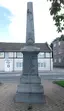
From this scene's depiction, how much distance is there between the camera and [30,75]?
10328mm

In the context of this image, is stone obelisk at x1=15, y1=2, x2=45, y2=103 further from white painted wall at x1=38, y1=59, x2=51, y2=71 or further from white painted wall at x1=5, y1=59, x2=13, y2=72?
white painted wall at x1=38, y1=59, x2=51, y2=71

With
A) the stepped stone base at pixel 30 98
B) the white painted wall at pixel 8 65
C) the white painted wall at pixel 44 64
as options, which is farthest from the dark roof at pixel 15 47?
the stepped stone base at pixel 30 98

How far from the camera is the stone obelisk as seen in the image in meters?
9.82

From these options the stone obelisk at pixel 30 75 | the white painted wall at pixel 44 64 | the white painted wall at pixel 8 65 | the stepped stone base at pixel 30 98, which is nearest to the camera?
the stepped stone base at pixel 30 98

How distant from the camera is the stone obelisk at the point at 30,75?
9820mm

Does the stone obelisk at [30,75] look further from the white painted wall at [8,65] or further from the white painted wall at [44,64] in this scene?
the white painted wall at [44,64]

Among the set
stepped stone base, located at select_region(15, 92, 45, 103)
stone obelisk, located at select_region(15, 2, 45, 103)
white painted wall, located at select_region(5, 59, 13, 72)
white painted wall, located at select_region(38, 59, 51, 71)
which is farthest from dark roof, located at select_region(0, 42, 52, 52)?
stepped stone base, located at select_region(15, 92, 45, 103)

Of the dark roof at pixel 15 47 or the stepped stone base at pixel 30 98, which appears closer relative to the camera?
the stepped stone base at pixel 30 98

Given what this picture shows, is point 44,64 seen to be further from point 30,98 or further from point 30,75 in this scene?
point 30,98

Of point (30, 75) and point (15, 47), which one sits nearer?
point (30, 75)

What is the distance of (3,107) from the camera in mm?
8406

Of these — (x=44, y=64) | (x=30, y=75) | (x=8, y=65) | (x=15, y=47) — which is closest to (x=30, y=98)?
(x=30, y=75)

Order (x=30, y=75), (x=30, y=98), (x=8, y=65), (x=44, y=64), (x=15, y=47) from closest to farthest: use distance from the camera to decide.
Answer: (x=30, y=98), (x=30, y=75), (x=8, y=65), (x=44, y=64), (x=15, y=47)

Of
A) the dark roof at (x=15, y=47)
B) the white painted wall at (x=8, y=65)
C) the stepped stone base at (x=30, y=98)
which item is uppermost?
the dark roof at (x=15, y=47)
